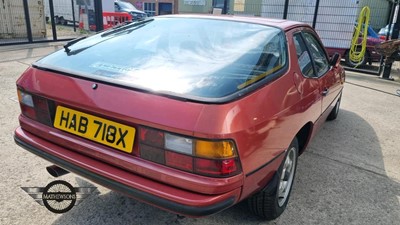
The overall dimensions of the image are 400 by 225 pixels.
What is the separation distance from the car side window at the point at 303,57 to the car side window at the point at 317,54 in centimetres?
14

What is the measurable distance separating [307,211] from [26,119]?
2.14 metres

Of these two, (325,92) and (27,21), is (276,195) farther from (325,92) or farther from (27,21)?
(27,21)

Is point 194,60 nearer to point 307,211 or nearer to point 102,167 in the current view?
point 102,167

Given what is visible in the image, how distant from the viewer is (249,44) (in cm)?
232

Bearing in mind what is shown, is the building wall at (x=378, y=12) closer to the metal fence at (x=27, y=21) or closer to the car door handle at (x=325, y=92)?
the metal fence at (x=27, y=21)

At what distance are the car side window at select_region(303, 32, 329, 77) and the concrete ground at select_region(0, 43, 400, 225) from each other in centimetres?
94

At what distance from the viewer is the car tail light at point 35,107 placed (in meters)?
2.09

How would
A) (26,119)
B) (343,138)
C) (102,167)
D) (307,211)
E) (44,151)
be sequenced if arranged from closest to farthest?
(102,167) < (44,151) < (26,119) < (307,211) < (343,138)

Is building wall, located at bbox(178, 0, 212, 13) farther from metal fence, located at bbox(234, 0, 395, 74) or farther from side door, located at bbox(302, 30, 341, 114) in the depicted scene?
side door, located at bbox(302, 30, 341, 114)

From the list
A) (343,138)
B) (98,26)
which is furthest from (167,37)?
(98,26)

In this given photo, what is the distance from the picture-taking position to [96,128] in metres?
1.89

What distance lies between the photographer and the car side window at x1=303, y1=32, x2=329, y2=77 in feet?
9.75

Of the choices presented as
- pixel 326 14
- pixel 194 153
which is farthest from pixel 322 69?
pixel 326 14

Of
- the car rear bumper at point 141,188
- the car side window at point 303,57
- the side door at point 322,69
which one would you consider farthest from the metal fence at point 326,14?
the car rear bumper at point 141,188
